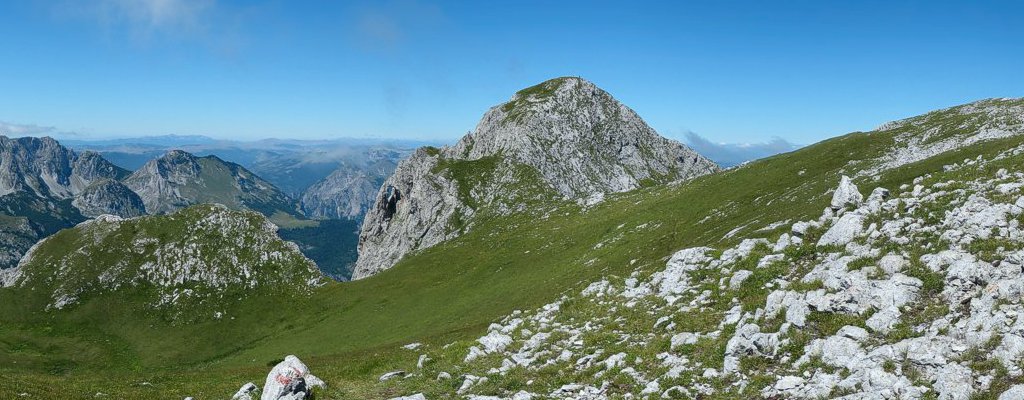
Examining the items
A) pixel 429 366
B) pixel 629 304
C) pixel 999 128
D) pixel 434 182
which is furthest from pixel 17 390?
pixel 434 182

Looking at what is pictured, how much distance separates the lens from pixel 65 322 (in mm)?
91438

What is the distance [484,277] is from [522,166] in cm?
7467

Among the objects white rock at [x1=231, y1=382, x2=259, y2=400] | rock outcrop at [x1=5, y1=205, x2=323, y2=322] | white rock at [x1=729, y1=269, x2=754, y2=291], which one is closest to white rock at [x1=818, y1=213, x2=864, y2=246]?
white rock at [x1=729, y1=269, x2=754, y2=291]

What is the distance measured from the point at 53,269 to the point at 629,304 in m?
122

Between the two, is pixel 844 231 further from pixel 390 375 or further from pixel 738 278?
pixel 390 375

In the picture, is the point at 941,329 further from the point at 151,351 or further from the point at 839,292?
the point at 151,351

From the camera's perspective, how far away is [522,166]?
148m

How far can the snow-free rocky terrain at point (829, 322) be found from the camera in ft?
47.8

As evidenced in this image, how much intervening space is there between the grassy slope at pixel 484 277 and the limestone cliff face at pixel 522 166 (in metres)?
32.5

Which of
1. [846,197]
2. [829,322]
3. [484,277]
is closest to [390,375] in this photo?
[829,322]

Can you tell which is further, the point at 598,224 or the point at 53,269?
the point at 53,269

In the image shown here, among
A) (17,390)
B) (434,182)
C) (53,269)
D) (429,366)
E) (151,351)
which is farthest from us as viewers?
(434,182)

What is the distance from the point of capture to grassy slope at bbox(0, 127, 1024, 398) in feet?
178

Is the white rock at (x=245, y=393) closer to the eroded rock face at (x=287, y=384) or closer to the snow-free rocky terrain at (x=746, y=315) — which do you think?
the snow-free rocky terrain at (x=746, y=315)
